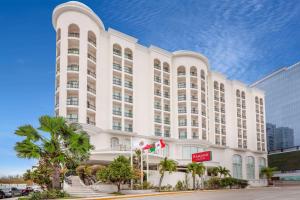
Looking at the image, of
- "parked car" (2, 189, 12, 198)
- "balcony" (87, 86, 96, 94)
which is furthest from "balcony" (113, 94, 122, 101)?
"parked car" (2, 189, 12, 198)

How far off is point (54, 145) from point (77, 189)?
7.03 metres

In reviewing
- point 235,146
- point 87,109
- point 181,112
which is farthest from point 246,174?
point 87,109

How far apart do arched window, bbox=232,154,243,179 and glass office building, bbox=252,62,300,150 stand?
47559 mm

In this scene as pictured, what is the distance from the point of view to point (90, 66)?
5481 centimetres

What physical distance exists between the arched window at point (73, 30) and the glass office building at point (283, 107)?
3483 inches

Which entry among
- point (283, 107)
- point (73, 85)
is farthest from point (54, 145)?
point (283, 107)

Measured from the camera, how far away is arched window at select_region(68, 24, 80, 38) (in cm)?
5262

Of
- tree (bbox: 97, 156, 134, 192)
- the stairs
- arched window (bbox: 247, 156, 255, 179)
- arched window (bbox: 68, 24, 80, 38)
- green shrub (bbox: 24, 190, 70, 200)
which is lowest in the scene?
arched window (bbox: 247, 156, 255, 179)

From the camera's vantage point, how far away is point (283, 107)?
402 ft

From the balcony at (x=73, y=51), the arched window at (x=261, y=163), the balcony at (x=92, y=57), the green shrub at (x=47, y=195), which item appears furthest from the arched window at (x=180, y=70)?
the green shrub at (x=47, y=195)

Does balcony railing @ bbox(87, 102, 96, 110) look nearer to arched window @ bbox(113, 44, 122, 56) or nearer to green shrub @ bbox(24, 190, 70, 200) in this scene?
arched window @ bbox(113, 44, 122, 56)

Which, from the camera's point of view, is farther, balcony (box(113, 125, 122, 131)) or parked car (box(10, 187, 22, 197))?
balcony (box(113, 125, 122, 131))

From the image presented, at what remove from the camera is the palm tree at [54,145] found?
3086 centimetres

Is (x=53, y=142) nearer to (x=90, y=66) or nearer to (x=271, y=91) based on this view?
(x=90, y=66)
